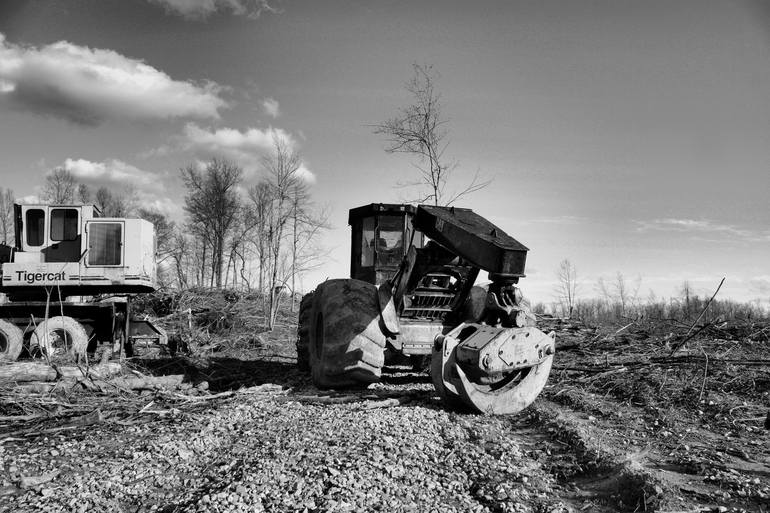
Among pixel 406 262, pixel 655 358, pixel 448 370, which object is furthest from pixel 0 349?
pixel 655 358

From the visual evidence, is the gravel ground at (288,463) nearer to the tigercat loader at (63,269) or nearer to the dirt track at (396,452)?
the dirt track at (396,452)

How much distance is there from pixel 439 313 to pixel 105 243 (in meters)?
8.35

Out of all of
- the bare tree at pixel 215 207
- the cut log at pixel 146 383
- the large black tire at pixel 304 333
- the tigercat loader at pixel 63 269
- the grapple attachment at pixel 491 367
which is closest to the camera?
the grapple attachment at pixel 491 367

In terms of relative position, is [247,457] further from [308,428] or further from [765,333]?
[765,333]

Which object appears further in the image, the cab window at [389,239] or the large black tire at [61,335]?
the large black tire at [61,335]

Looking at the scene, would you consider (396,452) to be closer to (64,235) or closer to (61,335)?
(61,335)

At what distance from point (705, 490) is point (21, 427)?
564 centimetres

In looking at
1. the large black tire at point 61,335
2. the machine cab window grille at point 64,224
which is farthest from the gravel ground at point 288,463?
the machine cab window grille at point 64,224

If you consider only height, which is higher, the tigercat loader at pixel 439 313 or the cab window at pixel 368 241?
the cab window at pixel 368 241

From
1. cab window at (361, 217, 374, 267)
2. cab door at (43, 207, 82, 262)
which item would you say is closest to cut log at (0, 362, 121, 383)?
cab window at (361, 217, 374, 267)

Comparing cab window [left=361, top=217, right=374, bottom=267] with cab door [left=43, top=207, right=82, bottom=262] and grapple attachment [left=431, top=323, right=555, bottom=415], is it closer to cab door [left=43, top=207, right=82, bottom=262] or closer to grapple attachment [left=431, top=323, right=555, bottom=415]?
grapple attachment [left=431, top=323, right=555, bottom=415]

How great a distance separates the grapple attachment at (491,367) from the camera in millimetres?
5406

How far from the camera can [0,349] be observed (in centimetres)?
1197

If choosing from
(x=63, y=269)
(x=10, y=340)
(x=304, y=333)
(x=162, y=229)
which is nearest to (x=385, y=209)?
(x=304, y=333)
